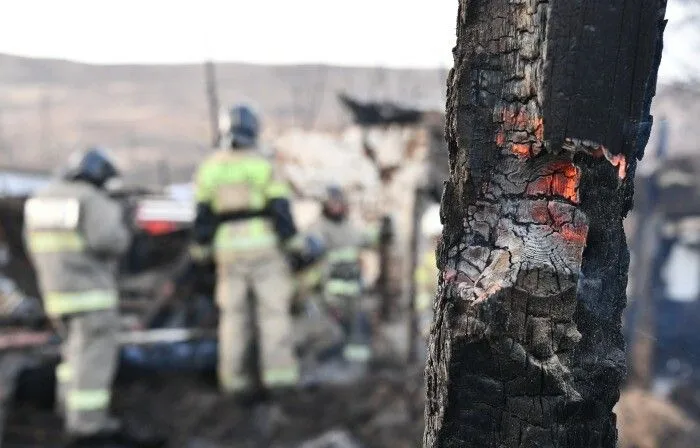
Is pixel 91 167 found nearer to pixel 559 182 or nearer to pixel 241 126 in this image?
pixel 241 126

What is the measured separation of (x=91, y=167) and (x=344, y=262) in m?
2.71

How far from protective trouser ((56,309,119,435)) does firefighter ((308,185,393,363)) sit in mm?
2351

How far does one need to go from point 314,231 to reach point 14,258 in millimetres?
4072

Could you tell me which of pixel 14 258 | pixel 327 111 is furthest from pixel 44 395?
pixel 327 111

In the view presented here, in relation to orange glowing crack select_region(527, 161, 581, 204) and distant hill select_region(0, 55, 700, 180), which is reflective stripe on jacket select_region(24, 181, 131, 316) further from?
distant hill select_region(0, 55, 700, 180)

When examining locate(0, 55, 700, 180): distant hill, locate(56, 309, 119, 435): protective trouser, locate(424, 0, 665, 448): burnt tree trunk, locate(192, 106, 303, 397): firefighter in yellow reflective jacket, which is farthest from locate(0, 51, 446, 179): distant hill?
locate(424, 0, 665, 448): burnt tree trunk

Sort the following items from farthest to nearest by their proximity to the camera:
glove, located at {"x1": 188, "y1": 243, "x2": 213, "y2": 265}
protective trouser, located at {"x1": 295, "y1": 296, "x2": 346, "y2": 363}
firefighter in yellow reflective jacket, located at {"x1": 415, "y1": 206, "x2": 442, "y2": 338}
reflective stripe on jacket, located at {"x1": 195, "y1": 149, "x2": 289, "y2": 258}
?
protective trouser, located at {"x1": 295, "y1": 296, "x2": 346, "y2": 363}
firefighter in yellow reflective jacket, located at {"x1": 415, "y1": 206, "x2": 442, "y2": 338}
glove, located at {"x1": 188, "y1": 243, "x2": 213, "y2": 265}
reflective stripe on jacket, located at {"x1": 195, "y1": 149, "x2": 289, "y2": 258}

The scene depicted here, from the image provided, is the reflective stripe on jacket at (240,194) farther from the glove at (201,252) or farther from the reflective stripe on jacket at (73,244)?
the reflective stripe on jacket at (73,244)

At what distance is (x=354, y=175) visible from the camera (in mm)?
7695

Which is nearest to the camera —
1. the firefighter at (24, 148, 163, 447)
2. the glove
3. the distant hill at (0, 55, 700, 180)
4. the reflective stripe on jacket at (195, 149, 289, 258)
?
the firefighter at (24, 148, 163, 447)

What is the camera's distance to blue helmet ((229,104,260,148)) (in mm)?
4262

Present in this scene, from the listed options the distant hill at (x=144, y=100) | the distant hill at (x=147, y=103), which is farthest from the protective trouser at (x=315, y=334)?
the distant hill at (x=144, y=100)

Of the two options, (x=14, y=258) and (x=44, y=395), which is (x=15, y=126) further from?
(x=44, y=395)

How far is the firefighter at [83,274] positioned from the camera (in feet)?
12.3
